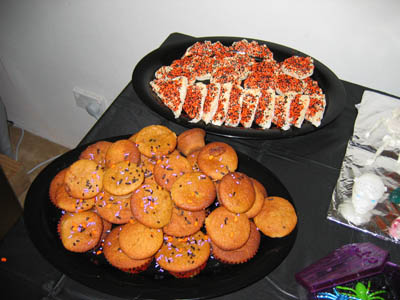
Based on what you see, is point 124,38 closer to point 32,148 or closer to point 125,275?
point 32,148

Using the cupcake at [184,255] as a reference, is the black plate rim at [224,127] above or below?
above

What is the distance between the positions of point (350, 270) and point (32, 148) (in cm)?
319

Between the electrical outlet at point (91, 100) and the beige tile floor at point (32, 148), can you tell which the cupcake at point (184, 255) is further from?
the beige tile floor at point (32, 148)

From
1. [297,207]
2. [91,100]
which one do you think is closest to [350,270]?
[297,207]

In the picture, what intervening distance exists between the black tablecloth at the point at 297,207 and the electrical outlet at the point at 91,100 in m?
1.23

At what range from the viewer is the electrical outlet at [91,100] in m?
2.85

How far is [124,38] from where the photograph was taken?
2.41 m

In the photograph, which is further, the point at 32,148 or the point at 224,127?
the point at 32,148

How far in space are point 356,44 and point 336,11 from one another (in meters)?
0.24

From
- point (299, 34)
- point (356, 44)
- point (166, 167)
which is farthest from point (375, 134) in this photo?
point (166, 167)

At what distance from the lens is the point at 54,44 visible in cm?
267

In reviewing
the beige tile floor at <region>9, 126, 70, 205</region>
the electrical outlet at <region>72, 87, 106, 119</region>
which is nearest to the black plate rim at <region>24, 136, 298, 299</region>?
the electrical outlet at <region>72, 87, 106, 119</region>

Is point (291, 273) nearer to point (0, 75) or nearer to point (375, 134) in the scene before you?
→ point (375, 134)

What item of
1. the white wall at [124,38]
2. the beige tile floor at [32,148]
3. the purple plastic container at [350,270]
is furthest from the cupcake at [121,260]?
the beige tile floor at [32,148]
